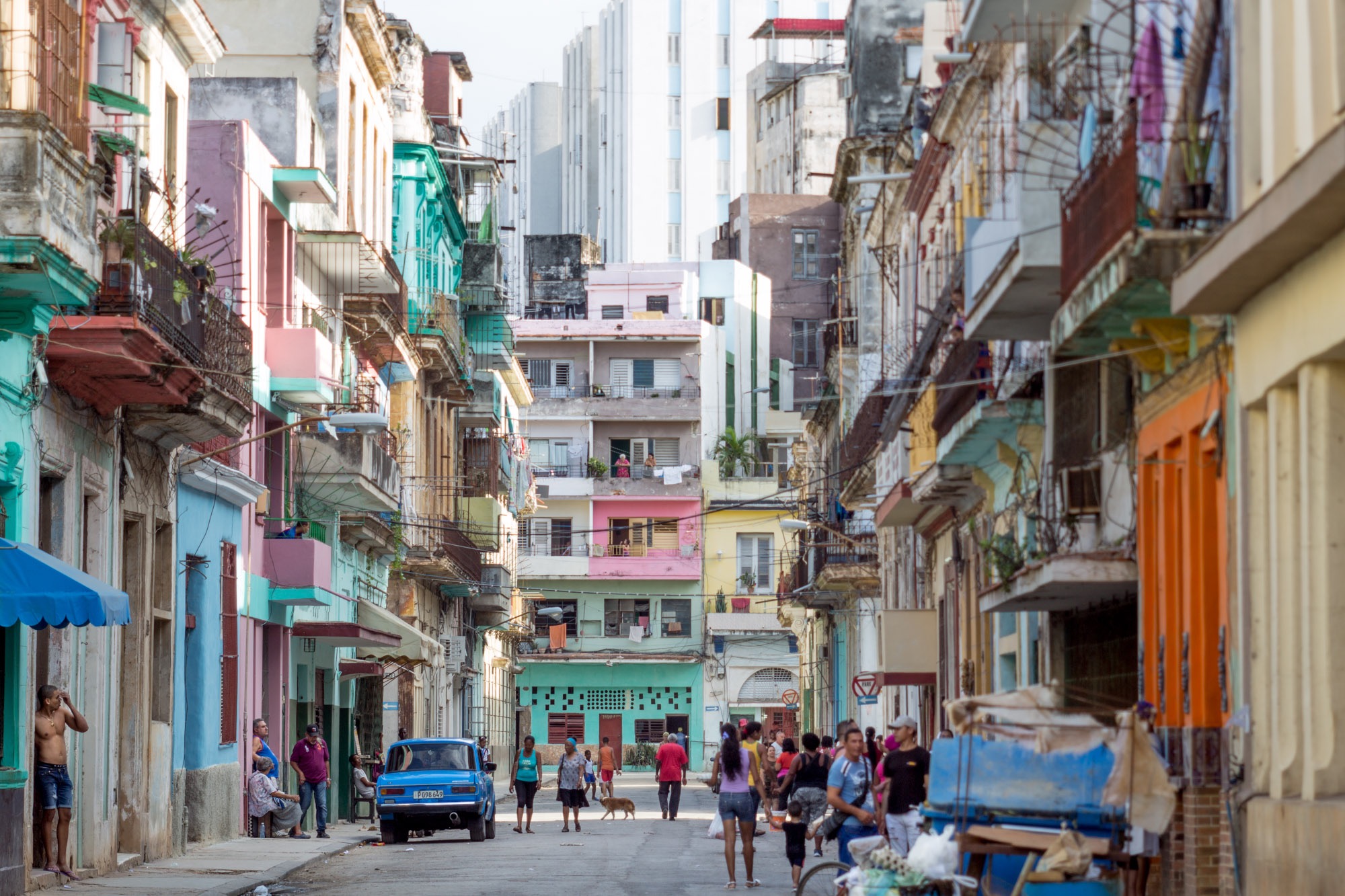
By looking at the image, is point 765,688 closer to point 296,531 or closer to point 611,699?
point 611,699

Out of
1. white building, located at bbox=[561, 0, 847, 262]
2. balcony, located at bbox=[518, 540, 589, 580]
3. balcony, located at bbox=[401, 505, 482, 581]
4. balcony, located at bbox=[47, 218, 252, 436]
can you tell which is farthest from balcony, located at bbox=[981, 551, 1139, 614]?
white building, located at bbox=[561, 0, 847, 262]

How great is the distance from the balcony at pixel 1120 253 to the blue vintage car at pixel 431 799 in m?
15.3

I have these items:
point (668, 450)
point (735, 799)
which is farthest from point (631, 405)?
point (735, 799)

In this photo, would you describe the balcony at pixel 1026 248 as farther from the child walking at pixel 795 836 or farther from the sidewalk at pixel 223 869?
the sidewalk at pixel 223 869

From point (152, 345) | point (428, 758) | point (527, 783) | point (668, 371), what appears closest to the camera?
point (152, 345)

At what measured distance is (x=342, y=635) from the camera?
1228 inches

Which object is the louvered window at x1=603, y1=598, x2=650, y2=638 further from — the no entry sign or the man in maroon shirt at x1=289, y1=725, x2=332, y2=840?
the man in maroon shirt at x1=289, y1=725, x2=332, y2=840

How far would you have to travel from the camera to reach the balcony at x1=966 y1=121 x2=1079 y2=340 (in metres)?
14.9

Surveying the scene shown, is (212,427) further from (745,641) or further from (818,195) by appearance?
(818,195)

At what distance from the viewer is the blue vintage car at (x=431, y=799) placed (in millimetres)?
28219

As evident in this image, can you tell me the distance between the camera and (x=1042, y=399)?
63.4 ft

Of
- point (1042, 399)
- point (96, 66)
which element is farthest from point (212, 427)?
point (1042, 399)

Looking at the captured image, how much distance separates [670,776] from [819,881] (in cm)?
2053

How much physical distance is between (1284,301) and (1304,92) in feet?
3.77
